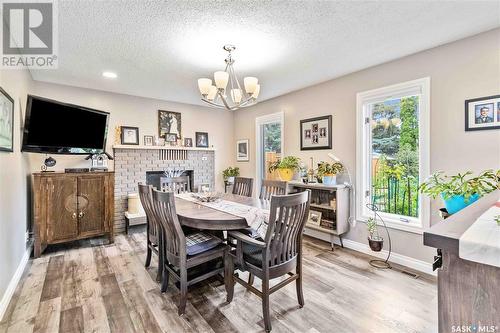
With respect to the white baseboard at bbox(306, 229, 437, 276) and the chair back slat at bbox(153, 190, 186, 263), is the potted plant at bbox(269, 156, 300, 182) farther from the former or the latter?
the chair back slat at bbox(153, 190, 186, 263)

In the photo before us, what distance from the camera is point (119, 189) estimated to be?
4230 mm

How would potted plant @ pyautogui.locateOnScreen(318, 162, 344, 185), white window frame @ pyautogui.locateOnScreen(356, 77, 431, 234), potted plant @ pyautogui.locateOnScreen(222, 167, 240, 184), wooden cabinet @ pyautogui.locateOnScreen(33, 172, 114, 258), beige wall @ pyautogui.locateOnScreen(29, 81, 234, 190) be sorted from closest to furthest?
white window frame @ pyautogui.locateOnScreen(356, 77, 431, 234) → wooden cabinet @ pyautogui.locateOnScreen(33, 172, 114, 258) → potted plant @ pyautogui.locateOnScreen(318, 162, 344, 185) → beige wall @ pyautogui.locateOnScreen(29, 81, 234, 190) → potted plant @ pyautogui.locateOnScreen(222, 167, 240, 184)

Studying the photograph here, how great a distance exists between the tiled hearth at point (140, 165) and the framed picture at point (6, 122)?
1.84 m

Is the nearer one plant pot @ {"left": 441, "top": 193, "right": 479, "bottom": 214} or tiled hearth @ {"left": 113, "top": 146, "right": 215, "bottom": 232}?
plant pot @ {"left": 441, "top": 193, "right": 479, "bottom": 214}

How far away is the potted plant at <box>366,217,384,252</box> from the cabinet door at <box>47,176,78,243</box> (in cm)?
396

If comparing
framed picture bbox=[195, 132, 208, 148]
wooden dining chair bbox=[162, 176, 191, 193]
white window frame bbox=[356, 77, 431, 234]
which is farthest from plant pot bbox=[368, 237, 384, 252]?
framed picture bbox=[195, 132, 208, 148]

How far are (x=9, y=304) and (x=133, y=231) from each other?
2.07 metres

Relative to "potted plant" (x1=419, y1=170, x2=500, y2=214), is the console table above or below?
below

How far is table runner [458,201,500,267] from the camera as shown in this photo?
665 millimetres

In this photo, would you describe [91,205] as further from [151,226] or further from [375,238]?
[375,238]

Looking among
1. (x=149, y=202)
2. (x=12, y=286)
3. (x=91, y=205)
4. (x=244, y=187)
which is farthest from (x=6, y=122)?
(x=244, y=187)

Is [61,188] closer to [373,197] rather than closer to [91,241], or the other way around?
[91,241]

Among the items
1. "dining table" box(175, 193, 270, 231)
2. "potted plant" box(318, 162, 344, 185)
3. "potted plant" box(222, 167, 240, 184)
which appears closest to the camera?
"dining table" box(175, 193, 270, 231)

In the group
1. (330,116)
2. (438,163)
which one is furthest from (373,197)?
(330,116)
